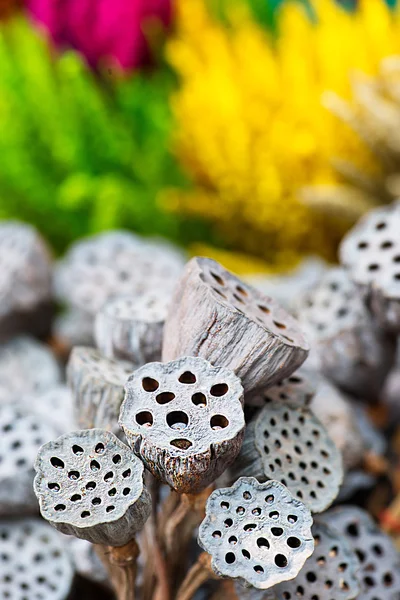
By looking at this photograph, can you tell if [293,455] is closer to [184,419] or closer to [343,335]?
[184,419]

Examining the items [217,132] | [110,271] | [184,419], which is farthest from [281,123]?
[184,419]

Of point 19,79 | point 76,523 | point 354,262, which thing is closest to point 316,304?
point 354,262

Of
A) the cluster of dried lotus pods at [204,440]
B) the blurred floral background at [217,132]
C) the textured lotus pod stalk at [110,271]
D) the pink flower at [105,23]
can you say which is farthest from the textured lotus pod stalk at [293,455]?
the pink flower at [105,23]

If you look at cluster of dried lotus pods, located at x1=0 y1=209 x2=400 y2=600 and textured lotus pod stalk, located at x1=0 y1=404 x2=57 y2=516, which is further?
textured lotus pod stalk, located at x1=0 y1=404 x2=57 y2=516

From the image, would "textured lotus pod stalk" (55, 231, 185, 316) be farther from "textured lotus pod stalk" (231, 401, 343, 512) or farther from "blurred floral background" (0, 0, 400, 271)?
"textured lotus pod stalk" (231, 401, 343, 512)

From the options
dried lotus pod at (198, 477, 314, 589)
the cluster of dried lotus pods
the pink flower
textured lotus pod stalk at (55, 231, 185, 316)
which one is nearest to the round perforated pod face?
the cluster of dried lotus pods
